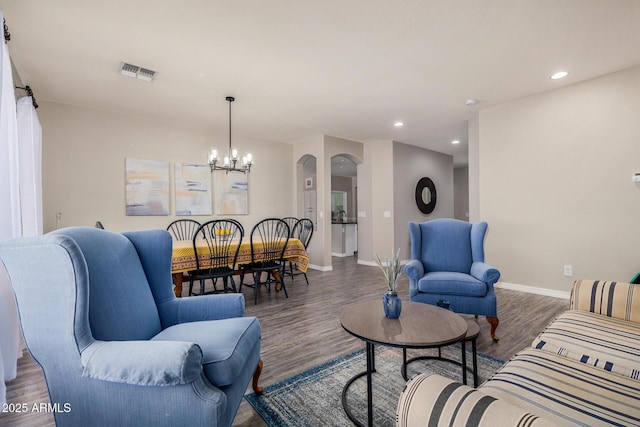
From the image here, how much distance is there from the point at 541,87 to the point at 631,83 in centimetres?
79

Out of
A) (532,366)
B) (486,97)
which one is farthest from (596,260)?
(532,366)

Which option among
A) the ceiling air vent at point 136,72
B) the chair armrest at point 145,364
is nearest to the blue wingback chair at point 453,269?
the chair armrest at point 145,364

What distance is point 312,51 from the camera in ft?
9.21

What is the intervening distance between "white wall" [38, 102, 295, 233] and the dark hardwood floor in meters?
2.16

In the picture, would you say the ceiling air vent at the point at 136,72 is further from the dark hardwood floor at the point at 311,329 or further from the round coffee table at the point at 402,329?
the round coffee table at the point at 402,329

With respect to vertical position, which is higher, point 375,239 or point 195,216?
point 195,216

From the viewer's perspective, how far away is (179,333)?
1.50 m

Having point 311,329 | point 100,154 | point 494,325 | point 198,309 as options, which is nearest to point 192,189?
point 100,154

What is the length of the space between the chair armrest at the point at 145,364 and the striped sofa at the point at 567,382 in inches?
27.1

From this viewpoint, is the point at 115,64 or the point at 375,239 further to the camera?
the point at 375,239

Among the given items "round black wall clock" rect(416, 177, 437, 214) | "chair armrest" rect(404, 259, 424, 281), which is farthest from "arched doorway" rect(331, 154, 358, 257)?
"chair armrest" rect(404, 259, 424, 281)

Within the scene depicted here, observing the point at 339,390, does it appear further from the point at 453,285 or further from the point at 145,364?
the point at 453,285

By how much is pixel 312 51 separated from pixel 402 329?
247 cm

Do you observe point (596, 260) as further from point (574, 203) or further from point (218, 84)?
point (218, 84)
